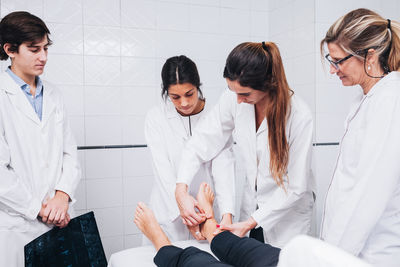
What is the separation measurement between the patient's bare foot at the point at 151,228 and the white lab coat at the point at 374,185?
2.15ft

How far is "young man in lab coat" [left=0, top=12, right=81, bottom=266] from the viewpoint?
4.36 feet

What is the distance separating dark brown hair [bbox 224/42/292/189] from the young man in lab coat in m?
0.82

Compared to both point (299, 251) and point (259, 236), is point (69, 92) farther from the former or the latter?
point (299, 251)

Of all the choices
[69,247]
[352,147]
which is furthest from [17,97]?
[352,147]

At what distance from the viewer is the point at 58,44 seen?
7.38 feet

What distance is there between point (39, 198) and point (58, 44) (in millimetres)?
1225

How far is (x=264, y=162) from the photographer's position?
1.40 metres

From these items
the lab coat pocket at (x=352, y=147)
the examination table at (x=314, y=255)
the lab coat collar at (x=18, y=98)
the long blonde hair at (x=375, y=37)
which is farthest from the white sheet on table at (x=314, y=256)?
the lab coat collar at (x=18, y=98)

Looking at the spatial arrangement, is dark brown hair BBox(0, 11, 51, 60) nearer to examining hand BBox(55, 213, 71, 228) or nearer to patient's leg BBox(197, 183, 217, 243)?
examining hand BBox(55, 213, 71, 228)

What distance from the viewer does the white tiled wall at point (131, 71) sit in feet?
7.54

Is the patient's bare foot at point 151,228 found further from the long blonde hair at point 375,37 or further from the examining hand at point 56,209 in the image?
the long blonde hair at point 375,37

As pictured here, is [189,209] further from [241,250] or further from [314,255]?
[314,255]

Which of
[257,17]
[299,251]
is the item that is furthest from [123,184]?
[299,251]

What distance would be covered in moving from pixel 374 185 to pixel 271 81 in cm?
53
